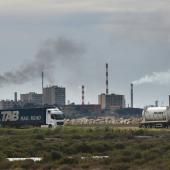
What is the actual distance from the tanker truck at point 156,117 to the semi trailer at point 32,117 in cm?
1287

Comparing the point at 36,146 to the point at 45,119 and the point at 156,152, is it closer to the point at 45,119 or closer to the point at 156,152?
the point at 156,152

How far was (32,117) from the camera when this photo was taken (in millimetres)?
105125

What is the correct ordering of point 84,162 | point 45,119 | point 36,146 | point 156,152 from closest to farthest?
1. point 84,162
2. point 156,152
3. point 36,146
4. point 45,119

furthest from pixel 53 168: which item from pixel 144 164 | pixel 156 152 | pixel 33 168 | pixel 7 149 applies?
pixel 7 149

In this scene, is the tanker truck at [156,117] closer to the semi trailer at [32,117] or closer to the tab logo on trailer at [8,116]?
the semi trailer at [32,117]

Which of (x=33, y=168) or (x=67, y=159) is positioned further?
(x=67, y=159)

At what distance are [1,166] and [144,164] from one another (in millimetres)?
7245

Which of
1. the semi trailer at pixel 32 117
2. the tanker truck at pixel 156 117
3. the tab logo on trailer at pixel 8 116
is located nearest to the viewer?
the semi trailer at pixel 32 117

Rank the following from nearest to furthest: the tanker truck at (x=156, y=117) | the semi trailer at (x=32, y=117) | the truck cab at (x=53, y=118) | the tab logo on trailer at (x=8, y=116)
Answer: the truck cab at (x=53, y=118) → the semi trailer at (x=32, y=117) → the tanker truck at (x=156, y=117) → the tab logo on trailer at (x=8, y=116)

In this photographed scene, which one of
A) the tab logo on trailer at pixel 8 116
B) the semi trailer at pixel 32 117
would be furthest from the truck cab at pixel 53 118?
the tab logo on trailer at pixel 8 116

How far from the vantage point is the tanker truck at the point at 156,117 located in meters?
104

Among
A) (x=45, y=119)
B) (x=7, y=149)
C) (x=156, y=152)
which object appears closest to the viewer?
(x=156, y=152)

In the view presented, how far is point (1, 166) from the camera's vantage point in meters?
36.0

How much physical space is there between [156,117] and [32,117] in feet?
60.3
